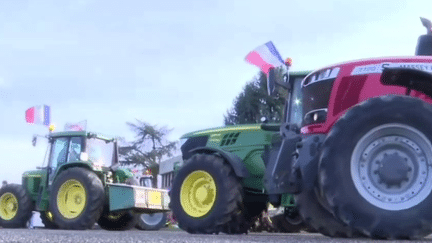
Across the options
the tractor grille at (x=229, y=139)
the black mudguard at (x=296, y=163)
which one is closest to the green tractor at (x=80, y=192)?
the tractor grille at (x=229, y=139)

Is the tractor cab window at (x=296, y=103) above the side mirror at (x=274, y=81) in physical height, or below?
below

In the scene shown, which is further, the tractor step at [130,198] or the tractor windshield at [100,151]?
the tractor windshield at [100,151]

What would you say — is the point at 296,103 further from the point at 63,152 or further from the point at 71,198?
the point at 63,152

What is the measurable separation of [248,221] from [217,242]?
14.4ft

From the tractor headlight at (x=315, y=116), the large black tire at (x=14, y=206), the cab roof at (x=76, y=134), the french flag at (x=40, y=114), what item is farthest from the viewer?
the french flag at (x=40, y=114)

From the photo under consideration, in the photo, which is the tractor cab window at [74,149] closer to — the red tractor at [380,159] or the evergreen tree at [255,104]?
the red tractor at [380,159]

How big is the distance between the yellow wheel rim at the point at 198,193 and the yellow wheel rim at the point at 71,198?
4504 millimetres

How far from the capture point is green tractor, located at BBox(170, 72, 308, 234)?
699cm

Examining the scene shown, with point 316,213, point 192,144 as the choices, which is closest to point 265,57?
point 192,144

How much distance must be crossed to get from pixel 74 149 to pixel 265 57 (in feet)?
19.4

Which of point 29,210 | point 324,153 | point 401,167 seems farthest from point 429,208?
point 29,210

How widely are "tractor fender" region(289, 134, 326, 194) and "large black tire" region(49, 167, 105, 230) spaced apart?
6.98m

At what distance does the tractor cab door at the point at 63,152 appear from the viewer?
1313cm

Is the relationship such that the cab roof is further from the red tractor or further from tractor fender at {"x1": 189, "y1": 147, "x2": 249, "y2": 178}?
the red tractor
